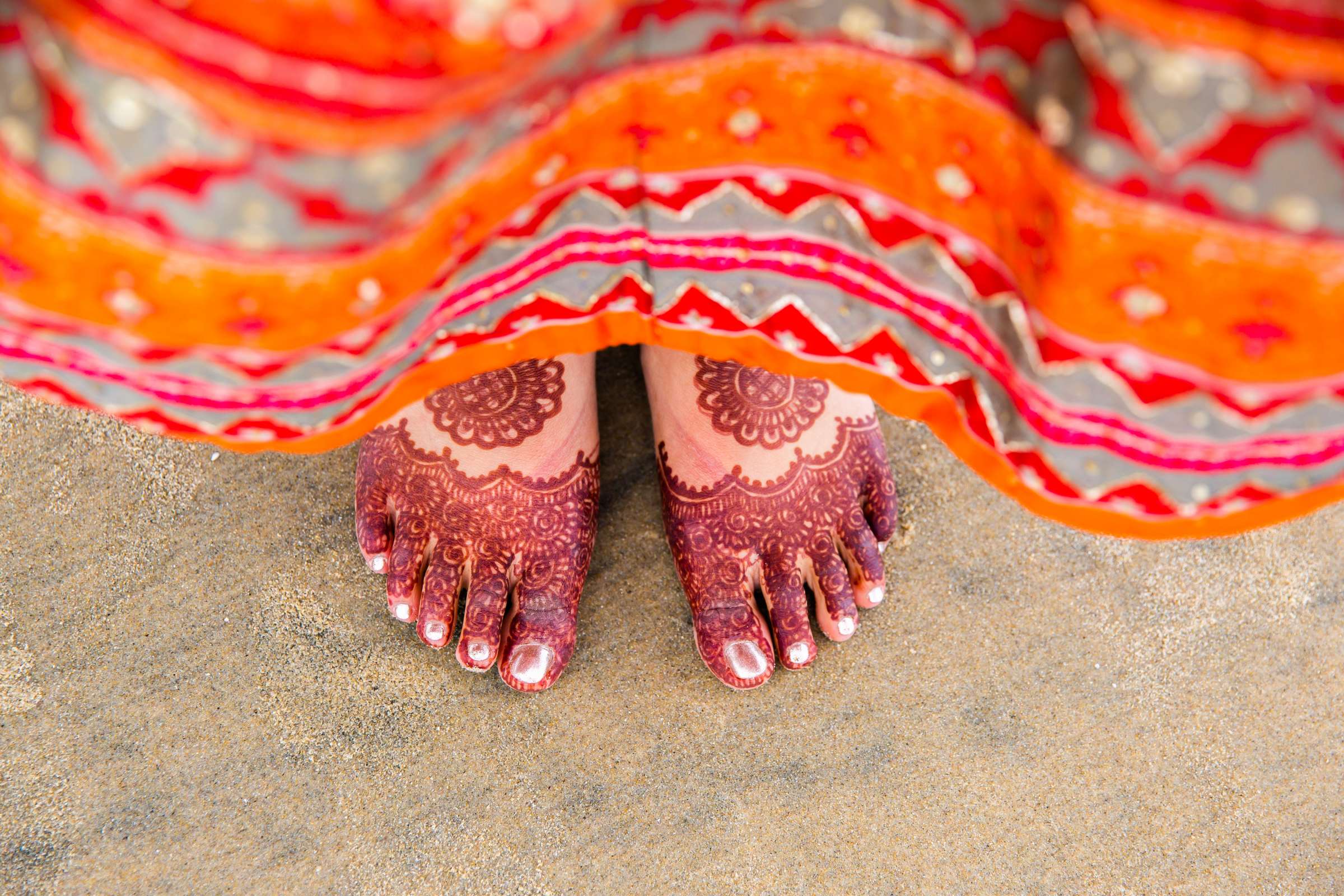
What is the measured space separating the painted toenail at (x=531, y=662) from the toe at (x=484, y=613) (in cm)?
3

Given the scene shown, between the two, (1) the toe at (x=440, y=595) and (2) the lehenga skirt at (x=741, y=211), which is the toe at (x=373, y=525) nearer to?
(1) the toe at (x=440, y=595)

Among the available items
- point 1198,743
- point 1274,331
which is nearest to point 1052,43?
point 1274,331

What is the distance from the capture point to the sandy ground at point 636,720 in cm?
83

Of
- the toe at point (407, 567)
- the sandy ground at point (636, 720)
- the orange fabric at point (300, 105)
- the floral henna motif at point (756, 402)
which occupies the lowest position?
the sandy ground at point (636, 720)

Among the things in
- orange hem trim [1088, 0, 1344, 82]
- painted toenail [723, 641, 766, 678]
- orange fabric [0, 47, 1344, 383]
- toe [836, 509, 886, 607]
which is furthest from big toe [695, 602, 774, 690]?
orange hem trim [1088, 0, 1344, 82]

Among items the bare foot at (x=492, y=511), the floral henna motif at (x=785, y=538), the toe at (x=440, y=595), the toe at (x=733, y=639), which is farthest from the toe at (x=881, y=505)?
the toe at (x=440, y=595)

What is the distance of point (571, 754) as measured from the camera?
87 centimetres

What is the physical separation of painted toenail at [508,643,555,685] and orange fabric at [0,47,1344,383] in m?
0.47

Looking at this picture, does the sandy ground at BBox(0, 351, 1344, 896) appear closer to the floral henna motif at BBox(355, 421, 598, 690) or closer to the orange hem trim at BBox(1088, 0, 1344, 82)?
the floral henna motif at BBox(355, 421, 598, 690)

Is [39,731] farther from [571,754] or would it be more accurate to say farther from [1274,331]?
[1274,331]

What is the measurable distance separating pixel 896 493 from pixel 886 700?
0.67 feet

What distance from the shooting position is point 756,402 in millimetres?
905

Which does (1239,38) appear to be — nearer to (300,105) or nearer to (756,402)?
(300,105)

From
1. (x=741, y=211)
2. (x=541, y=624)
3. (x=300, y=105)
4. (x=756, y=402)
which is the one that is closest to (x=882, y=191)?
(x=741, y=211)
